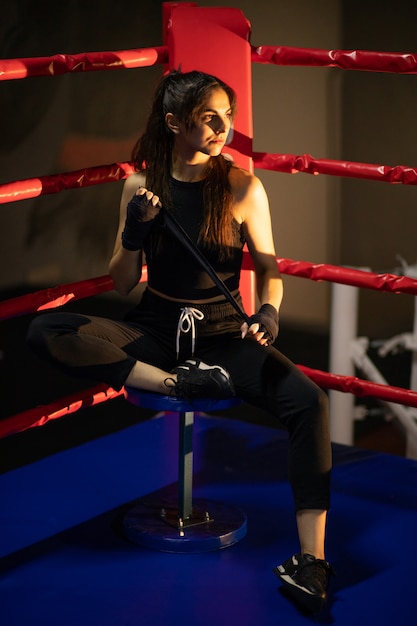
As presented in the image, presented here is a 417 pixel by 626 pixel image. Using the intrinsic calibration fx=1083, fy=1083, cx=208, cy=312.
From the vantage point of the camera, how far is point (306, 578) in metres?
2.21

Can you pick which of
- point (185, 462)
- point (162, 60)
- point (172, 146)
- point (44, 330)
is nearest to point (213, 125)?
point (172, 146)

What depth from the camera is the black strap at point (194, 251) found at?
243 cm

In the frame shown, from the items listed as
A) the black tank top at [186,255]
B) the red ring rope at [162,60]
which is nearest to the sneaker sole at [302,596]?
the black tank top at [186,255]

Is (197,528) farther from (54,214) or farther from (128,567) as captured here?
(54,214)

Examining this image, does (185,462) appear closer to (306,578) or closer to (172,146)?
(306,578)

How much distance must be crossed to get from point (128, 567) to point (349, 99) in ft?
7.07

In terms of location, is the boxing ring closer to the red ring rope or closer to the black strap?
the red ring rope

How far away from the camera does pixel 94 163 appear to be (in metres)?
3.30

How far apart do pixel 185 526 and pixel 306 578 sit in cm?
39

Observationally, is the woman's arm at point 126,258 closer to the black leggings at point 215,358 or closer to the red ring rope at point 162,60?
the black leggings at point 215,358

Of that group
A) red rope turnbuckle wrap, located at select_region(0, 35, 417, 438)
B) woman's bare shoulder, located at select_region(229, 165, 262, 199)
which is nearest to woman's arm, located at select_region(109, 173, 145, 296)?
red rope turnbuckle wrap, located at select_region(0, 35, 417, 438)

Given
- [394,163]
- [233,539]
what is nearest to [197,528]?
[233,539]

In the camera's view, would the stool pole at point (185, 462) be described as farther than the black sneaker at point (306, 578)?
Yes

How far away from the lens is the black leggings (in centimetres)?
227
